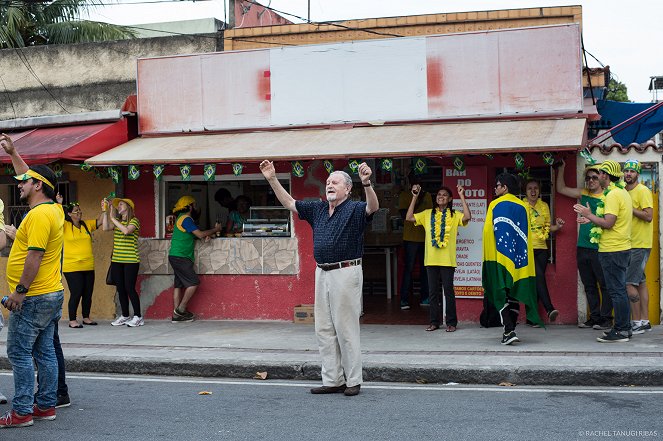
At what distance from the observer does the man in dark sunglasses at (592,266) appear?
10.8 metres

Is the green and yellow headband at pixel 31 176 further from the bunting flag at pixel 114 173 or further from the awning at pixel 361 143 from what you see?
the bunting flag at pixel 114 173

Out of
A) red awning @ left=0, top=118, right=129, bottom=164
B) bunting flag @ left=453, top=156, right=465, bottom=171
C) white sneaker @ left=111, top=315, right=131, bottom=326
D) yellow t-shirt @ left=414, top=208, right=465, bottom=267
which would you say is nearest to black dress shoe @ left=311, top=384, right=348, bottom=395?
yellow t-shirt @ left=414, top=208, right=465, bottom=267

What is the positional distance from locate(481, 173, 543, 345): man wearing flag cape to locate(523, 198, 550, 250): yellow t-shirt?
1327mm

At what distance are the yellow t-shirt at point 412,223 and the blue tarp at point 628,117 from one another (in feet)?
10.3

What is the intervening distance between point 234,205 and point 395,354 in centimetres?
469

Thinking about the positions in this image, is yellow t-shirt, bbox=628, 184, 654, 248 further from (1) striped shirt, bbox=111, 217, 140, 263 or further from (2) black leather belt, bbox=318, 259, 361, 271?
(1) striped shirt, bbox=111, 217, 140, 263

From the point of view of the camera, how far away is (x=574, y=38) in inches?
448

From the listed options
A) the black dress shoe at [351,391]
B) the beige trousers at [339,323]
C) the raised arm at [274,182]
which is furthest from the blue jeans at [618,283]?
the raised arm at [274,182]

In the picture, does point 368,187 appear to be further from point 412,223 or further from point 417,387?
point 412,223

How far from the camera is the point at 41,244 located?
266 inches

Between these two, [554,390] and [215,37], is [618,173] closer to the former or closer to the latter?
[554,390]

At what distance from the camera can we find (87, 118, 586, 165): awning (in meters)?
10.5

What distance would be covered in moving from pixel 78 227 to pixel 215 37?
5.21 meters

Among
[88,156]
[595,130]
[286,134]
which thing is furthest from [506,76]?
[88,156]
